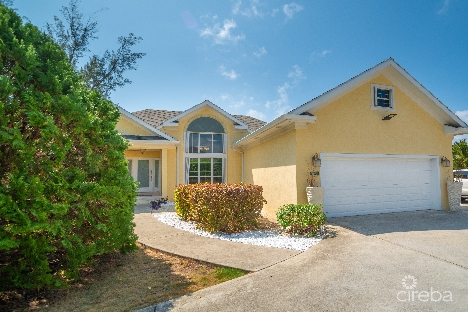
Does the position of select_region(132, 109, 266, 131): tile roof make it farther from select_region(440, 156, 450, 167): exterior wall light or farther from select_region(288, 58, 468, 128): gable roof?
select_region(440, 156, 450, 167): exterior wall light

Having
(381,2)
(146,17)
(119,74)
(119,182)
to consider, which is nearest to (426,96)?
(381,2)

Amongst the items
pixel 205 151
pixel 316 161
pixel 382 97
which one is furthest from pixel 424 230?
pixel 205 151

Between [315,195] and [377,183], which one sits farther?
[377,183]

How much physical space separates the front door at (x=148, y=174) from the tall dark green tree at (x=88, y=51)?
9.26 metres

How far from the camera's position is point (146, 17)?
11.2 metres

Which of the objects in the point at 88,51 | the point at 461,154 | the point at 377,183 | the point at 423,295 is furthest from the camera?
the point at 461,154

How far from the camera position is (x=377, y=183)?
9.77 m

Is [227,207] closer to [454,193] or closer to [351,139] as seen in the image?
[351,139]

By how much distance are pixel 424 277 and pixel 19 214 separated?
595 centimetres

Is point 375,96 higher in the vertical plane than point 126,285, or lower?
higher

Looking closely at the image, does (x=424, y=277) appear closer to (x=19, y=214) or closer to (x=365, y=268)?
(x=365, y=268)

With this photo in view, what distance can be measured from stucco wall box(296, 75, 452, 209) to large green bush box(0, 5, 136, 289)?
6.12 meters

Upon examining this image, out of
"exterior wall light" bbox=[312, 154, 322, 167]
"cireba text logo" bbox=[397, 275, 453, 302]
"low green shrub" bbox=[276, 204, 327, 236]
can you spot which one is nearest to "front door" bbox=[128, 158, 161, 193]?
"exterior wall light" bbox=[312, 154, 322, 167]

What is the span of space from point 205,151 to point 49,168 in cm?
1244
